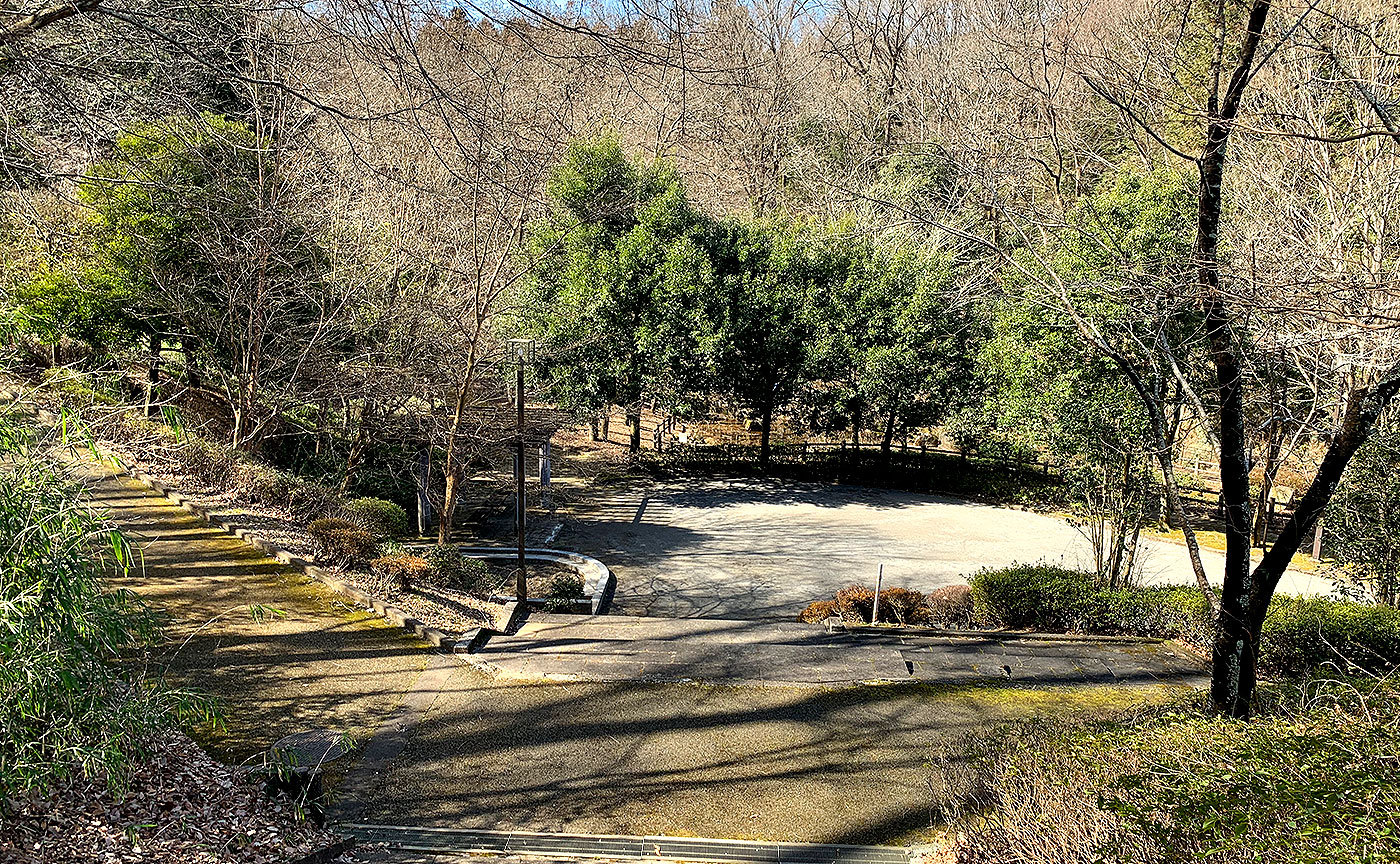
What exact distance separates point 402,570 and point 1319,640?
10138 mm

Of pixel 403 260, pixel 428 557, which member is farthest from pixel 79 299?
pixel 428 557

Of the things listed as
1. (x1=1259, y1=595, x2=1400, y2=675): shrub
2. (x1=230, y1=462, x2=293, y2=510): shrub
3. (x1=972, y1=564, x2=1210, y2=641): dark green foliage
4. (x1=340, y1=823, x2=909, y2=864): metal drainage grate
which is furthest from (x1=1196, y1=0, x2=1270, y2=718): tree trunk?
(x1=230, y1=462, x2=293, y2=510): shrub

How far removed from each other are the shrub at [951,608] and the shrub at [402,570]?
634 cm

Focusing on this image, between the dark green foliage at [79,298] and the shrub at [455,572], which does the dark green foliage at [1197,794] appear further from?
the dark green foliage at [79,298]

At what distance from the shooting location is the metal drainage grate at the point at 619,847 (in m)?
5.67

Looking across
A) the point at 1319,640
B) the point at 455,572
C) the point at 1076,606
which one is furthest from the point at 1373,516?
the point at 455,572

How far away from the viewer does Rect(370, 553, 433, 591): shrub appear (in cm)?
1017

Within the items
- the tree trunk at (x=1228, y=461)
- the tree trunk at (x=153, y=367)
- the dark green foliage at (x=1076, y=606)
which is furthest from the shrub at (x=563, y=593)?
the tree trunk at (x=1228, y=461)

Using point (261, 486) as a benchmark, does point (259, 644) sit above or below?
below

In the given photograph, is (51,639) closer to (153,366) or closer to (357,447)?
(357,447)

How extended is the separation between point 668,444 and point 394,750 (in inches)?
699

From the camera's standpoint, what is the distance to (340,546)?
10.6 m

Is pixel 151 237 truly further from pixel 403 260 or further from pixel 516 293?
pixel 516 293

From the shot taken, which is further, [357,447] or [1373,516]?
[357,447]
